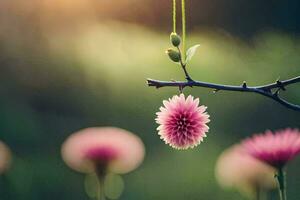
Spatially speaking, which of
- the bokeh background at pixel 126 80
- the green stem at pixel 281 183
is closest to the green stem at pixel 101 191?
the green stem at pixel 281 183

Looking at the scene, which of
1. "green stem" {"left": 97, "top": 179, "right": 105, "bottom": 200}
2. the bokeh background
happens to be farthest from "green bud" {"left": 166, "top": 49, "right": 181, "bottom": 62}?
the bokeh background

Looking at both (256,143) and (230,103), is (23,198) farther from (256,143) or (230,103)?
(256,143)

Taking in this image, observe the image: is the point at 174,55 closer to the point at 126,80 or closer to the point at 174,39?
the point at 174,39

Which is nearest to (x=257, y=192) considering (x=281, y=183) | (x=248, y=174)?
(x=248, y=174)

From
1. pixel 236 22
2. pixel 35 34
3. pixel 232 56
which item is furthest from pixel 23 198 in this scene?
pixel 236 22

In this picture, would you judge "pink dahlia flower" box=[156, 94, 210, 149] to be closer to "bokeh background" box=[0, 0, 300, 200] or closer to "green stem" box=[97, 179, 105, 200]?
"green stem" box=[97, 179, 105, 200]

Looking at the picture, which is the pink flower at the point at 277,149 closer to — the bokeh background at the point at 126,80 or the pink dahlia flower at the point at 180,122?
the pink dahlia flower at the point at 180,122

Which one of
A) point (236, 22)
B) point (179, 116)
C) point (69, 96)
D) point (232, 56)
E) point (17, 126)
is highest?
point (236, 22)
